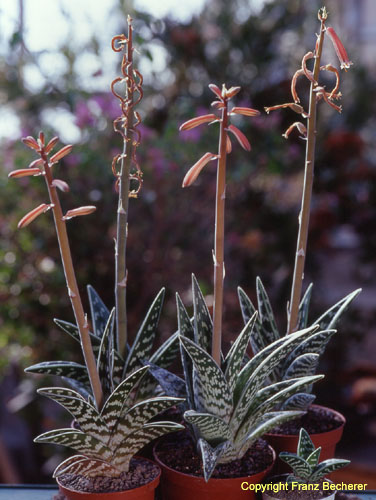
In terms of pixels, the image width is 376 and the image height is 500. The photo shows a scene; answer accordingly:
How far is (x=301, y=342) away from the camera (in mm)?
872

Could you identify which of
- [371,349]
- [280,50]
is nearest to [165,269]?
[280,50]

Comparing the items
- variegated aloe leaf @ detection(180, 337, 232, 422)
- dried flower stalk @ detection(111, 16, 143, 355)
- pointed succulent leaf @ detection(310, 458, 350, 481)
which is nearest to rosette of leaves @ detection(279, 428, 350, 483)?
pointed succulent leaf @ detection(310, 458, 350, 481)

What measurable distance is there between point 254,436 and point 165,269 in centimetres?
163

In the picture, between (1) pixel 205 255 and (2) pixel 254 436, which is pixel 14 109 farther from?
(2) pixel 254 436

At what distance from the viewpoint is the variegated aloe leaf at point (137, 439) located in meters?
0.76

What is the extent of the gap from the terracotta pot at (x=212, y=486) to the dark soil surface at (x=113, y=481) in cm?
3

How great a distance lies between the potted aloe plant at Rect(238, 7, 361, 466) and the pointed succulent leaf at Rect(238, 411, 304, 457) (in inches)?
3.6

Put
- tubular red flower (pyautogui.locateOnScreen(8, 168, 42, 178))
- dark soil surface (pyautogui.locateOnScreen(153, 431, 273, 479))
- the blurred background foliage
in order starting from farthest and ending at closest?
the blurred background foliage, dark soil surface (pyautogui.locateOnScreen(153, 431, 273, 479)), tubular red flower (pyautogui.locateOnScreen(8, 168, 42, 178))

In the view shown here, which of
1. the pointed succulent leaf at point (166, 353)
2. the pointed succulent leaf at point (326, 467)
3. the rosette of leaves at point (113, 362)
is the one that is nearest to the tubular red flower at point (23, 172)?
the rosette of leaves at point (113, 362)

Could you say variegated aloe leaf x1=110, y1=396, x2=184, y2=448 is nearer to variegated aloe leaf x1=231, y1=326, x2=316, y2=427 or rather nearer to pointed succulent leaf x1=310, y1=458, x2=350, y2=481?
variegated aloe leaf x1=231, y1=326, x2=316, y2=427

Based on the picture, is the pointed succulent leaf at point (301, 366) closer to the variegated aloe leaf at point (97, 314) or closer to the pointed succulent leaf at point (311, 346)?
the pointed succulent leaf at point (311, 346)

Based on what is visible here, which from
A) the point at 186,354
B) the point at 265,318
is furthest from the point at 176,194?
the point at 186,354

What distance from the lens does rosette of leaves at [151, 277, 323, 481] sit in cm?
75

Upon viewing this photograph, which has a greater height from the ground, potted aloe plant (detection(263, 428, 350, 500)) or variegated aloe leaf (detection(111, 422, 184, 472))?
variegated aloe leaf (detection(111, 422, 184, 472))
